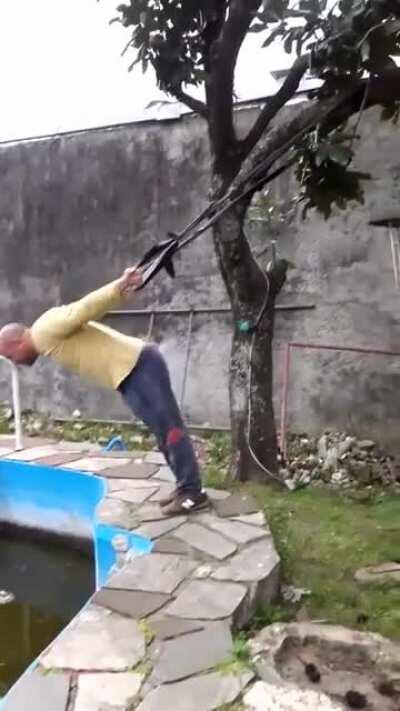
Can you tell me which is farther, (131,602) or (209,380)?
(209,380)

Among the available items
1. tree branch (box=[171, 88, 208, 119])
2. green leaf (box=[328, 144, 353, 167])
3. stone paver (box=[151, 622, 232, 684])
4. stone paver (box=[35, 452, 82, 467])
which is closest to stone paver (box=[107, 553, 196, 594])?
stone paver (box=[151, 622, 232, 684])

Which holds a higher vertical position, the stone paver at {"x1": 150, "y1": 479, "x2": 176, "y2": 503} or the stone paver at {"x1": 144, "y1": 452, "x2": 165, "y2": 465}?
the stone paver at {"x1": 144, "y1": 452, "x2": 165, "y2": 465}

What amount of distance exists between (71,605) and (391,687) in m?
2.25

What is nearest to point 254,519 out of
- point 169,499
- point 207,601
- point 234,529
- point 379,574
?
point 234,529

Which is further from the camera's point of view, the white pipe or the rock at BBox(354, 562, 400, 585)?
the white pipe

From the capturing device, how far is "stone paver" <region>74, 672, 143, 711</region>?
201 centimetres

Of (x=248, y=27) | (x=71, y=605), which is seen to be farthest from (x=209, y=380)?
(x=248, y=27)

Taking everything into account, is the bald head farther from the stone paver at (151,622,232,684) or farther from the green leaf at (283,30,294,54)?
the green leaf at (283,30,294,54)

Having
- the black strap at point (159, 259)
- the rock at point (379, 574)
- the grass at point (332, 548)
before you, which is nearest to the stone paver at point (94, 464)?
the grass at point (332, 548)

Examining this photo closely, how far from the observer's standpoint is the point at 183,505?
357 cm

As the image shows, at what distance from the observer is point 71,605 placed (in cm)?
396

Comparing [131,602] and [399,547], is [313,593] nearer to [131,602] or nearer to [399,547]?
[399,547]

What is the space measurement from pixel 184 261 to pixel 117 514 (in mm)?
2797

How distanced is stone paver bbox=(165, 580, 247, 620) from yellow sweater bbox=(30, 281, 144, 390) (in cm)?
114
